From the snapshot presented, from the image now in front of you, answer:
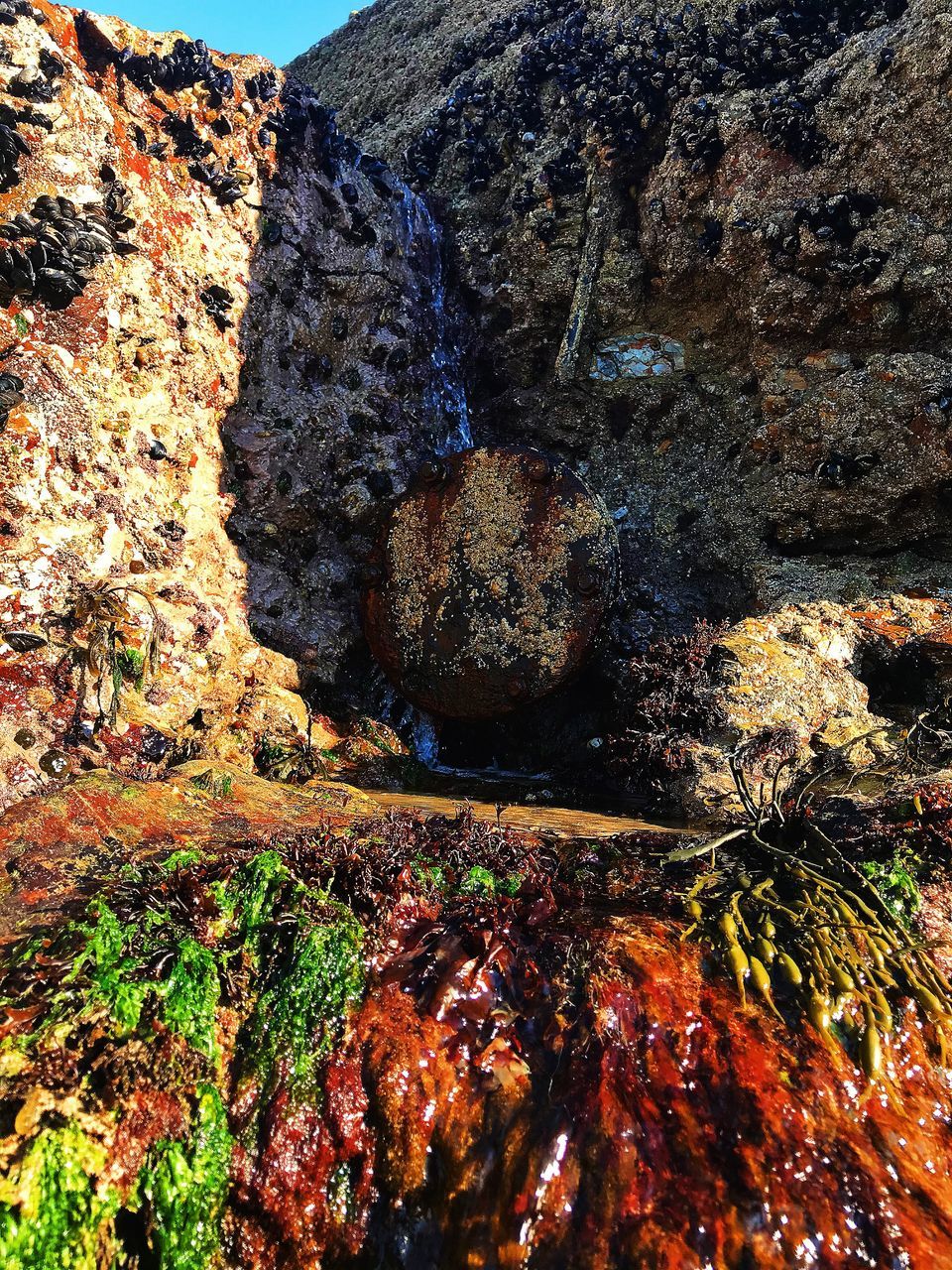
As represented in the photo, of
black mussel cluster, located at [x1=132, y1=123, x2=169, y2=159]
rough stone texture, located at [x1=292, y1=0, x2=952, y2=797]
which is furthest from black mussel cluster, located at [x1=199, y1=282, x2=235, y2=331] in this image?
rough stone texture, located at [x1=292, y1=0, x2=952, y2=797]

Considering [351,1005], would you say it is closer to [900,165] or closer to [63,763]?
[63,763]

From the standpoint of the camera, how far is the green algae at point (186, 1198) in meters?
2.11

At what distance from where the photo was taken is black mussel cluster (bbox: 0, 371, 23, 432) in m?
4.36

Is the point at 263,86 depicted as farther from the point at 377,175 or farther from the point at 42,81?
the point at 42,81

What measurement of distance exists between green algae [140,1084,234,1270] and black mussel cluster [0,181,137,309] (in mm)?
4608

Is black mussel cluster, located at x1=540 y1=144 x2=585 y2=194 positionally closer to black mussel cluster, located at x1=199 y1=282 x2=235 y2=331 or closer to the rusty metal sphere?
the rusty metal sphere

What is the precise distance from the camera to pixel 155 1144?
2152 mm

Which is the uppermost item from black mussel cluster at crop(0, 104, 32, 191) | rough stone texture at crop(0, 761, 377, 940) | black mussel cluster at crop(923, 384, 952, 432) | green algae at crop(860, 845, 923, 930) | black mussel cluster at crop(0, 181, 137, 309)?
black mussel cluster at crop(0, 104, 32, 191)

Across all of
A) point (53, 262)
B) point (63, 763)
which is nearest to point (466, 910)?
point (63, 763)

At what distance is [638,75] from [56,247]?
5.54 m

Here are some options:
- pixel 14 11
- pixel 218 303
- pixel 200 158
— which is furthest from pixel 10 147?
pixel 200 158

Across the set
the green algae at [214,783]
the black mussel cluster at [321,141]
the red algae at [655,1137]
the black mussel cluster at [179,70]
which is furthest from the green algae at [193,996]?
the black mussel cluster at [321,141]

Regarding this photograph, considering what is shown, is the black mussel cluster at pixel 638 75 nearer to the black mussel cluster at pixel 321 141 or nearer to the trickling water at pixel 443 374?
the trickling water at pixel 443 374

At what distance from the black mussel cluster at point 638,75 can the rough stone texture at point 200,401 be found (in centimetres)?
162
